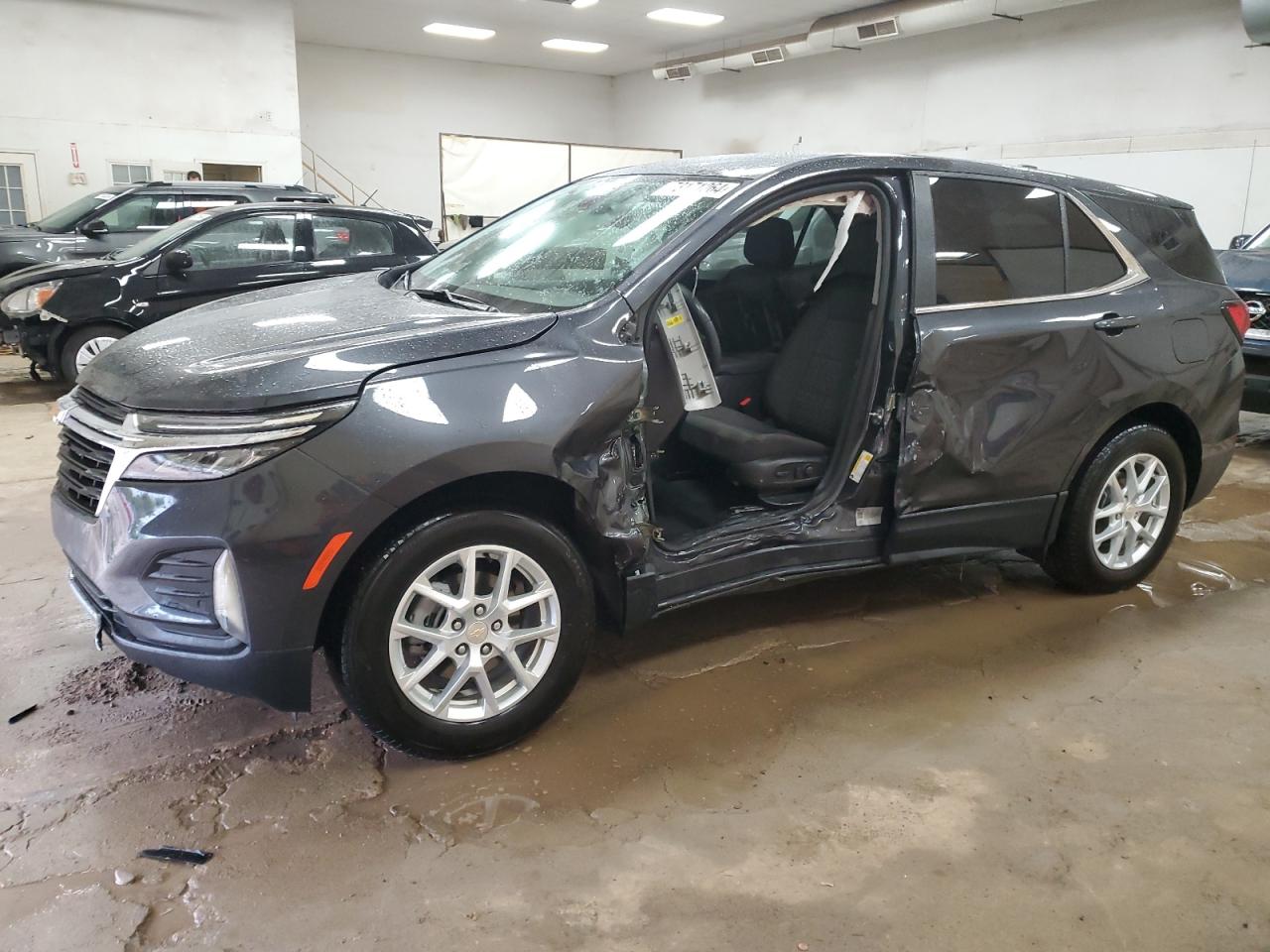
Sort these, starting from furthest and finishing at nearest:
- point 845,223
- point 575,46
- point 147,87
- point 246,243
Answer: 1. point 575,46
2. point 147,87
3. point 246,243
4. point 845,223

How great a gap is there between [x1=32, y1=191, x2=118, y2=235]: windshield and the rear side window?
8971 millimetres

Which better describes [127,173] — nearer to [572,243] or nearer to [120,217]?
[120,217]

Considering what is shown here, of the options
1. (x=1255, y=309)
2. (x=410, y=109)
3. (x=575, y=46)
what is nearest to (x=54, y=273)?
(x=1255, y=309)

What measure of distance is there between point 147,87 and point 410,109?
6.57 metres

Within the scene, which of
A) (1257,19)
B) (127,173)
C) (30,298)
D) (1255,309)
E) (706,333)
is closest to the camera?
(706,333)

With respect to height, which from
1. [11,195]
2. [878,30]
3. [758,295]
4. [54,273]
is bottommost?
[54,273]

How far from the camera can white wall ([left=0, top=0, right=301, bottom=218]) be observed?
455 inches

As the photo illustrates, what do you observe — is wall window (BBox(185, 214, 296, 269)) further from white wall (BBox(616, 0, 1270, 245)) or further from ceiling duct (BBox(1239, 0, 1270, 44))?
white wall (BBox(616, 0, 1270, 245))

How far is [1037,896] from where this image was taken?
2.08m

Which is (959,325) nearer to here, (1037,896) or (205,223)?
(1037,896)

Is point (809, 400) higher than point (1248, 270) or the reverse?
the reverse

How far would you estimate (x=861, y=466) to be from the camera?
3.02 m

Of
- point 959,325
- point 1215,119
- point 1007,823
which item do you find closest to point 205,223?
point 959,325

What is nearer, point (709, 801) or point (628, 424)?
point (709, 801)
